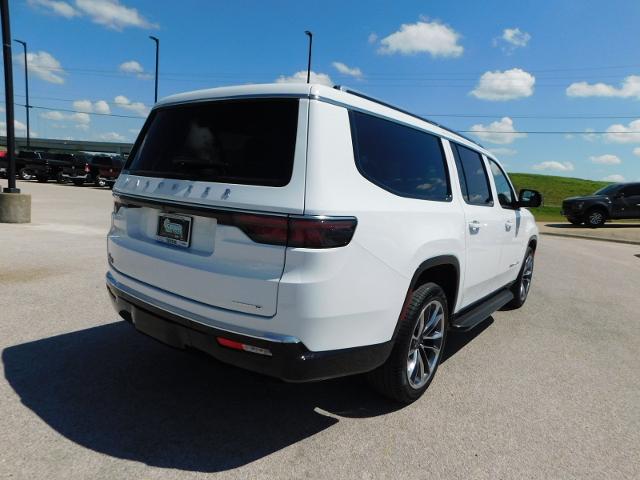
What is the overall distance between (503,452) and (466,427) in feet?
0.93

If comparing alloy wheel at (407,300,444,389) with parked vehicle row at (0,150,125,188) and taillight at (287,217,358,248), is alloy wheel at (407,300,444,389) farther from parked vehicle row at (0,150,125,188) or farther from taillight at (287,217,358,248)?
parked vehicle row at (0,150,125,188)

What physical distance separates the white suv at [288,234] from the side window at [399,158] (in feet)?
0.04

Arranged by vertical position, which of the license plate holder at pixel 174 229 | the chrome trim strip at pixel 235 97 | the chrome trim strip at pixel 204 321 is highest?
the chrome trim strip at pixel 235 97

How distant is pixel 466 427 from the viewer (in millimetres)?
2920

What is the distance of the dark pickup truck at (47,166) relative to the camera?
27875 millimetres

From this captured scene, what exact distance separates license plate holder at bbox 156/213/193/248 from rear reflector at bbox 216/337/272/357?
1.88ft

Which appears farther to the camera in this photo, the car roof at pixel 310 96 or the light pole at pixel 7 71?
the light pole at pixel 7 71

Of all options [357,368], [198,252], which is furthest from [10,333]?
[357,368]

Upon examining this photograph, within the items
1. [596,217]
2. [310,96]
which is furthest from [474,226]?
[596,217]

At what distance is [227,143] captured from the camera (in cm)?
261

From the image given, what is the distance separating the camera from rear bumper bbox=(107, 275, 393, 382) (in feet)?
7.54

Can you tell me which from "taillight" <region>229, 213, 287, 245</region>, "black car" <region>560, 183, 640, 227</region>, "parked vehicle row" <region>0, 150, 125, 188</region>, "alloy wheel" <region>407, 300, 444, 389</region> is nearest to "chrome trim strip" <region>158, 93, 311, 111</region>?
"taillight" <region>229, 213, 287, 245</region>

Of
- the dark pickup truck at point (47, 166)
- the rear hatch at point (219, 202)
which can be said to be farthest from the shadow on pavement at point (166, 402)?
the dark pickup truck at point (47, 166)

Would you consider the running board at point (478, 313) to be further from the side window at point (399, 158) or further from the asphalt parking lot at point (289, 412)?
the side window at point (399, 158)
